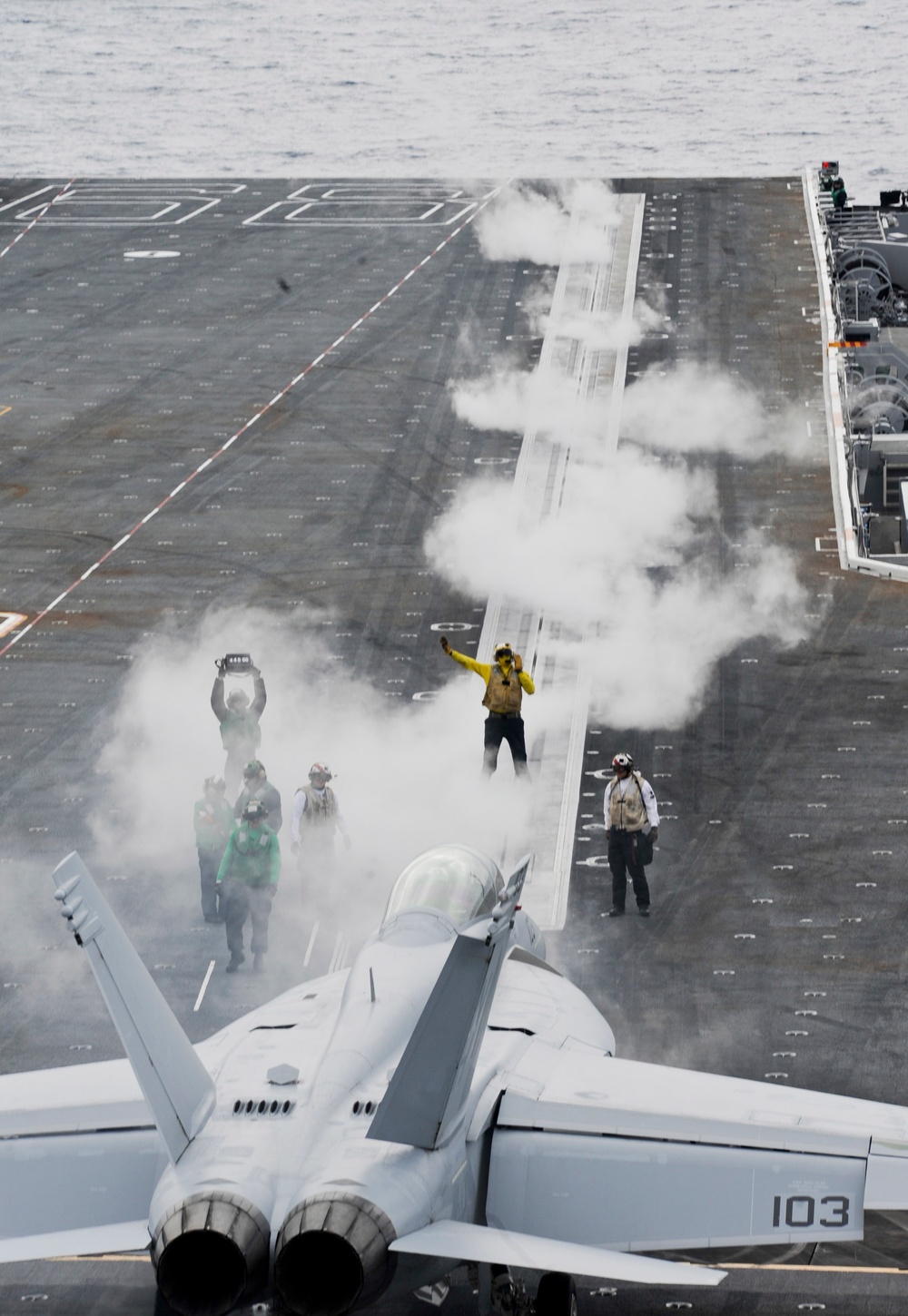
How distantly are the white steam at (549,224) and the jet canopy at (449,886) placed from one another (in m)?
42.7

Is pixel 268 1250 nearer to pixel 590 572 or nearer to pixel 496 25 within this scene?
pixel 590 572

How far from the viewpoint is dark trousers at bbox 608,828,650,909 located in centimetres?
2233

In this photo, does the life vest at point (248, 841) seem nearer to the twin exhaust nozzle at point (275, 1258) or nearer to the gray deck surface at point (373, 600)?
the gray deck surface at point (373, 600)

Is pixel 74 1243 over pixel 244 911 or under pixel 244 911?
over

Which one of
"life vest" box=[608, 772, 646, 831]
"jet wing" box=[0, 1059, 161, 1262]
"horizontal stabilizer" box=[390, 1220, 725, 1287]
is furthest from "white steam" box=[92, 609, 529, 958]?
"horizontal stabilizer" box=[390, 1220, 725, 1287]

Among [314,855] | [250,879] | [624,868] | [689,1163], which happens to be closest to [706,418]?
[624,868]

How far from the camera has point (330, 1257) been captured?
12.0 m

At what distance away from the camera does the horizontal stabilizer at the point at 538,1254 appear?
11.6 metres

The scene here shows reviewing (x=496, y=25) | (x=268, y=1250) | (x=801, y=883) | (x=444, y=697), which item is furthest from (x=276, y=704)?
(x=496, y=25)

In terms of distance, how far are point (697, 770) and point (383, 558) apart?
414 inches

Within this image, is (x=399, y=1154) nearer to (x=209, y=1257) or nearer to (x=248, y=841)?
(x=209, y=1257)

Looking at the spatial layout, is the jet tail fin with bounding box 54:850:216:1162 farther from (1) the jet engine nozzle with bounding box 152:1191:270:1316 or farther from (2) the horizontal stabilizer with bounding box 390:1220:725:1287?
(2) the horizontal stabilizer with bounding box 390:1220:725:1287

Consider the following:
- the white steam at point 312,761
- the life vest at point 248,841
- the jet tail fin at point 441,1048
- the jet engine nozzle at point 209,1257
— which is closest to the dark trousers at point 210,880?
the white steam at point 312,761

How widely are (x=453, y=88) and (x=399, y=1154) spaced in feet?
458
